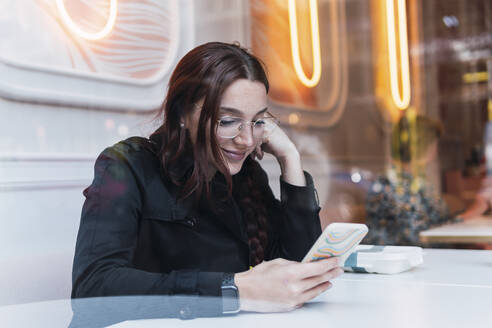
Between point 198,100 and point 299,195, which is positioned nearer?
point 198,100

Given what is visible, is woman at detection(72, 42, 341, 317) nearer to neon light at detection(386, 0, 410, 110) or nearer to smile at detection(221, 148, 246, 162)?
smile at detection(221, 148, 246, 162)

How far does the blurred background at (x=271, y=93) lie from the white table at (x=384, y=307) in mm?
54

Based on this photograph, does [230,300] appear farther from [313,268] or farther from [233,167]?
[233,167]

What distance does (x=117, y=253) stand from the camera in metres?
1.11

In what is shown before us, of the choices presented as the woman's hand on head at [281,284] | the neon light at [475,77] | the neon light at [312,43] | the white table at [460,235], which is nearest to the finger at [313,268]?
the woman's hand on head at [281,284]

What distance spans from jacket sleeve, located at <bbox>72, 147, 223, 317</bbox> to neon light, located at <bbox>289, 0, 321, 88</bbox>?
160 centimetres

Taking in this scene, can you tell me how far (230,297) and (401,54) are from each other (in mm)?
3316

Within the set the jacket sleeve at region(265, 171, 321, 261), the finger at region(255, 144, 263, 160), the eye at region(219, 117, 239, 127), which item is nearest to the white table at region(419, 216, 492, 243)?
the jacket sleeve at region(265, 171, 321, 261)

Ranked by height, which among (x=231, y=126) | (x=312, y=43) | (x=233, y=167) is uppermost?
(x=312, y=43)

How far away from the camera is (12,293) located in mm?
1192

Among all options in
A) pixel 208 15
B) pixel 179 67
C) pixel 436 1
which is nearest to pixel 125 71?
pixel 179 67

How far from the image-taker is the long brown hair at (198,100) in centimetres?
133

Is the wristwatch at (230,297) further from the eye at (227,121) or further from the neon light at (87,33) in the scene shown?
the neon light at (87,33)

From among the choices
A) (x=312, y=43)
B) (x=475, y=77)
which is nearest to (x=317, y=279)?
(x=312, y=43)
